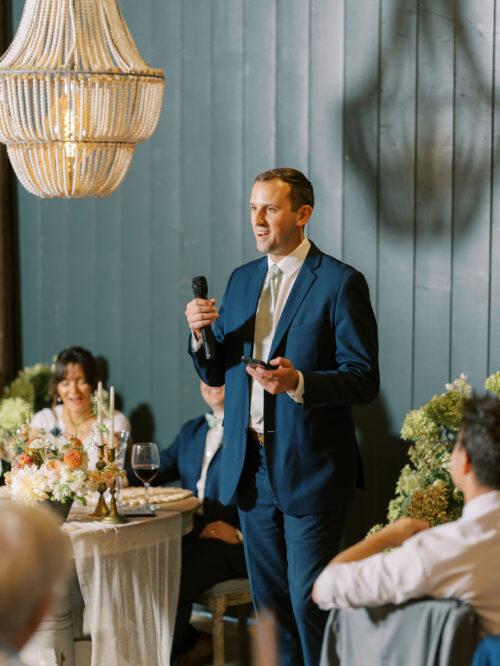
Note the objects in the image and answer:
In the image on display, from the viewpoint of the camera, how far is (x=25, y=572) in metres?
1.85

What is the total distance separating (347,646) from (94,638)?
162 centimetres

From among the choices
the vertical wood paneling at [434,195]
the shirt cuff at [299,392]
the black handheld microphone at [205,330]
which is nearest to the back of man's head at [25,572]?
the shirt cuff at [299,392]

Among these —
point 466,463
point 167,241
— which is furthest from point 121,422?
point 466,463

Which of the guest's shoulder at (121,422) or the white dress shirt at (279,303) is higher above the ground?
the white dress shirt at (279,303)

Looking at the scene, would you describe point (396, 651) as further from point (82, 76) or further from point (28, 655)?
point (82, 76)

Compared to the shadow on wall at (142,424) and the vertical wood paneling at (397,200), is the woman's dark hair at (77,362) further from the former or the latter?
the vertical wood paneling at (397,200)

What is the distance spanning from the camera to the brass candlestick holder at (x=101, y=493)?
3.85 meters

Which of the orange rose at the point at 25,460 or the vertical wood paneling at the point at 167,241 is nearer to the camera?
the orange rose at the point at 25,460

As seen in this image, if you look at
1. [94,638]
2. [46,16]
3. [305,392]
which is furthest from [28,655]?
[46,16]

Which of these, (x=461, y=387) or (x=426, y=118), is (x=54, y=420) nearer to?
(x=461, y=387)

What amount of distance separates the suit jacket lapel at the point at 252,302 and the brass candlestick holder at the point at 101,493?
65 centimetres

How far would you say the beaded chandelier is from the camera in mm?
3789

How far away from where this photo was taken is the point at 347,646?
2414mm

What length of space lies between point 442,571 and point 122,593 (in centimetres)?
177
